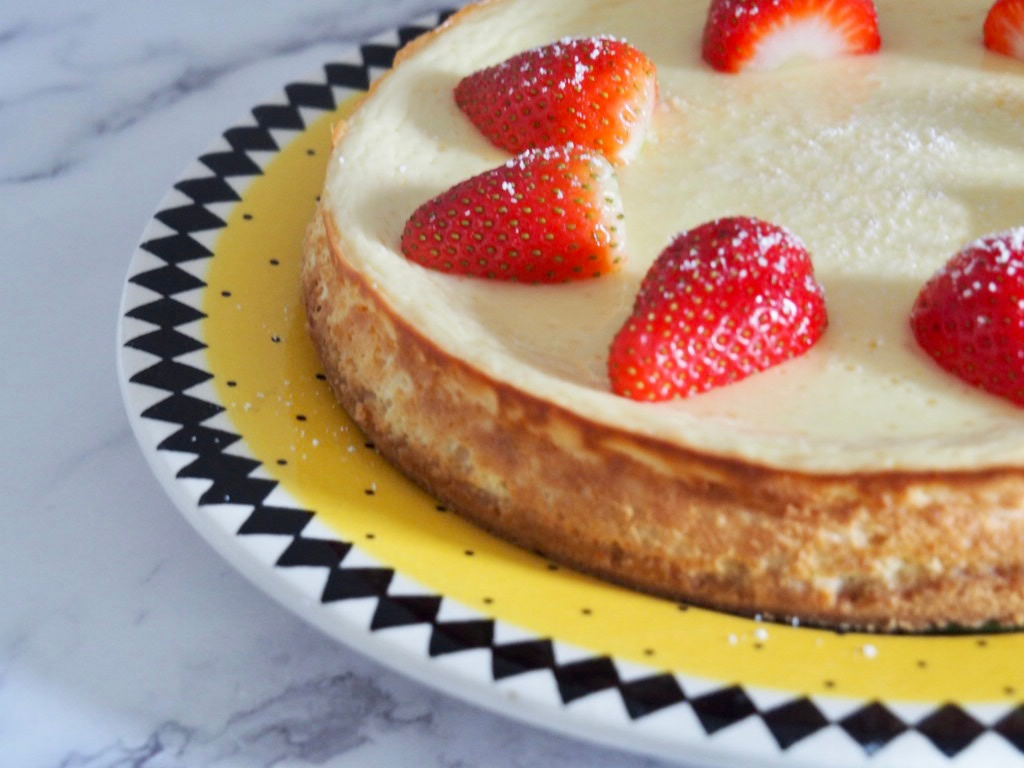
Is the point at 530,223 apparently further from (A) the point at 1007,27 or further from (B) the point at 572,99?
(A) the point at 1007,27

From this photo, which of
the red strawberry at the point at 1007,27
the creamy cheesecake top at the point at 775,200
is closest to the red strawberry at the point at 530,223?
the creamy cheesecake top at the point at 775,200

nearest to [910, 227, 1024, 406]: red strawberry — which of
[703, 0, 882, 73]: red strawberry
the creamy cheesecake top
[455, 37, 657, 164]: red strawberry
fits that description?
the creamy cheesecake top

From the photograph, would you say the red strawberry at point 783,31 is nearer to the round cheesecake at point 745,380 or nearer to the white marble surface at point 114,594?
the round cheesecake at point 745,380

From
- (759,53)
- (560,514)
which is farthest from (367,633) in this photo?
(759,53)

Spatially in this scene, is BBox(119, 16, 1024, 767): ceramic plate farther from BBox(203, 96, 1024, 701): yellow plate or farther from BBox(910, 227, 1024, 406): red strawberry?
BBox(910, 227, 1024, 406): red strawberry

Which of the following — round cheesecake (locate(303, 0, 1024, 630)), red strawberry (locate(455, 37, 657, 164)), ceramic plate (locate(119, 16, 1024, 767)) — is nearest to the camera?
ceramic plate (locate(119, 16, 1024, 767))

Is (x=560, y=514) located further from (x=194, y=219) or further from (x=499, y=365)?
(x=194, y=219)

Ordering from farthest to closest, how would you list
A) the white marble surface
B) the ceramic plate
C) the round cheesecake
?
the white marble surface → the round cheesecake → the ceramic plate
